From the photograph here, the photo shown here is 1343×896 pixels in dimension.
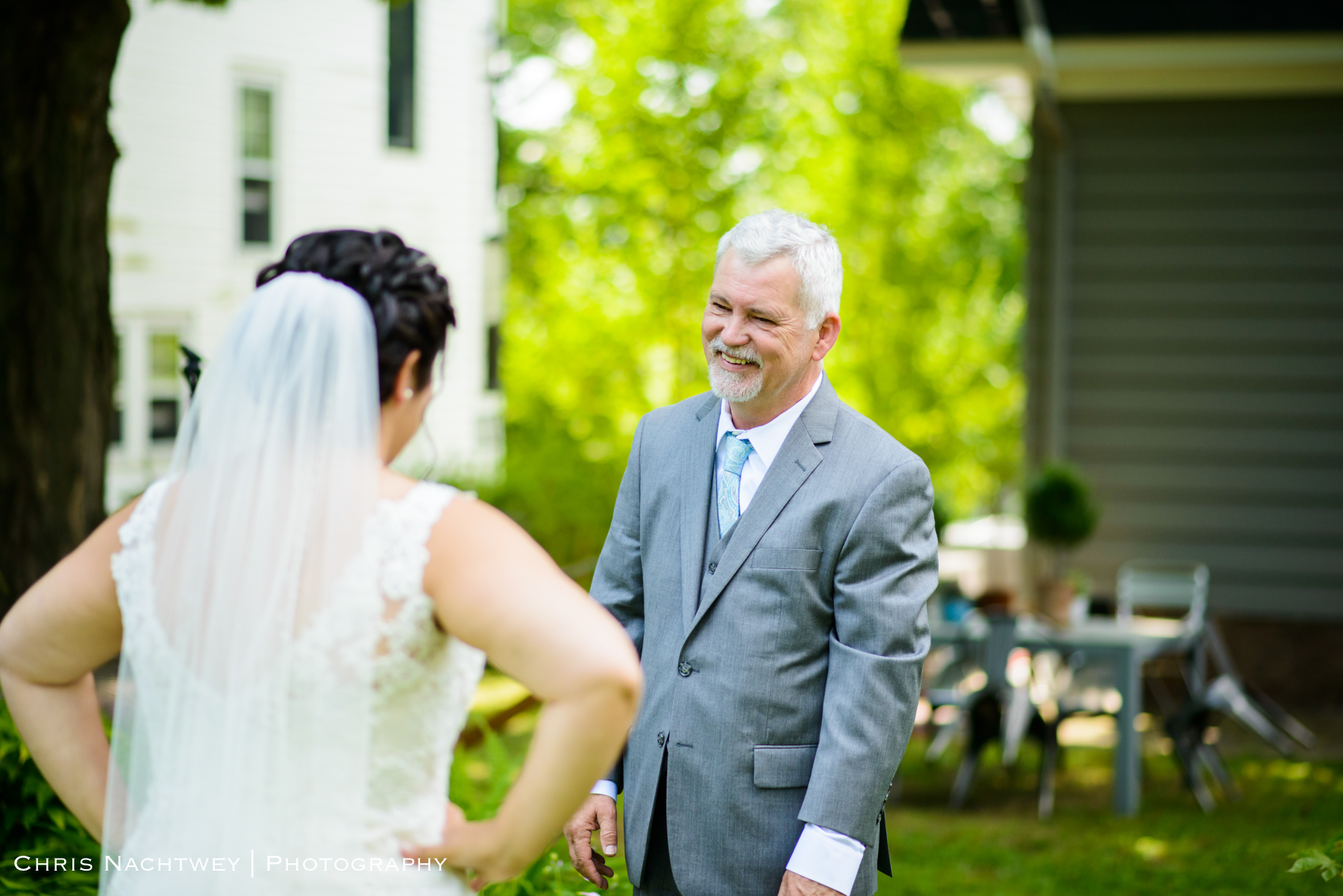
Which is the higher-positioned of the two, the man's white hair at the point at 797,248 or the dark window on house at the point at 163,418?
the man's white hair at the point at 797,248

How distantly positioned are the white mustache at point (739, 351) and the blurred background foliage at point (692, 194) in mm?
11817

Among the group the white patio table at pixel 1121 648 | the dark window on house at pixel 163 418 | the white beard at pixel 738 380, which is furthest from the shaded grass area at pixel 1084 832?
the dark window on house at pixel 163 418

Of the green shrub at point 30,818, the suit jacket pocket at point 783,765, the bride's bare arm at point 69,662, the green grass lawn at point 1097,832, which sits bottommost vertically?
the green grass lawn at point 1097,832

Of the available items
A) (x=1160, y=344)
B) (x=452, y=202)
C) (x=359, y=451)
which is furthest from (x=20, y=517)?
(x=452, y=202)

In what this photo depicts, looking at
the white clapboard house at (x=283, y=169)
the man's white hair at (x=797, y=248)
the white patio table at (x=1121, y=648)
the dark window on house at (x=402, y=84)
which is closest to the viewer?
the man's white hair at (x=797, y=248)

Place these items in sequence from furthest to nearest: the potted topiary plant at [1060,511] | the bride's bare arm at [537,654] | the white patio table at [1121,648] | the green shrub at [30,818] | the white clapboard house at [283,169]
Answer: the white clapboard house at [283,169] → the potted topiary plant at [1060,511] → the white patio table at [1121,648] → the green shrub at [30,818] → the bride's bare arm at [537,654]

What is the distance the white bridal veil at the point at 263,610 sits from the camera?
1.61 m

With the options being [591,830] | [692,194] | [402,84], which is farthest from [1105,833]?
[692,194]

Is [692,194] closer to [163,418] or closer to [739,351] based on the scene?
[163,418]

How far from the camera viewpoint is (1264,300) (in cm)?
823

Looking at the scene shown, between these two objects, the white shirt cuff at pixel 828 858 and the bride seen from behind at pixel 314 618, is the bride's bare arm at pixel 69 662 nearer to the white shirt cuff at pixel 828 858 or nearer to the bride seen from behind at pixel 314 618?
the bride seen from behind at pixel 314 618

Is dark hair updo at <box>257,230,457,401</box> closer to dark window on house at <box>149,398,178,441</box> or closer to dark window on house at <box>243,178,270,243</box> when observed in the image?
dark window on house at <box>149,398,178,441</box>

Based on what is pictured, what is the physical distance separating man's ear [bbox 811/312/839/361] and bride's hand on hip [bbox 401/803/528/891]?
1.25 metres

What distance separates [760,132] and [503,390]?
15.5 ft
